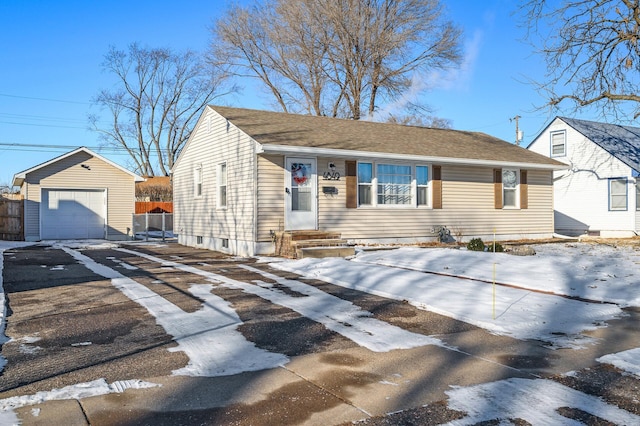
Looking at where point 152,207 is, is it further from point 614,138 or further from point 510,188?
point 614,138

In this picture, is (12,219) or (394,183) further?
(12,219)

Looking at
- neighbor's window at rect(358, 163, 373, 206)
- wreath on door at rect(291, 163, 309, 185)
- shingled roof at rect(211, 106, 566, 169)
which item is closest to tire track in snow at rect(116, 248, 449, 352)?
wreath on door at rect(291, 163, 309, 185)

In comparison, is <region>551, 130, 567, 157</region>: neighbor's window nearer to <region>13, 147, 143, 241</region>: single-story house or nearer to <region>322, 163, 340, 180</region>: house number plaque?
<region>322, 163, 340, 180</region>: house number plaque

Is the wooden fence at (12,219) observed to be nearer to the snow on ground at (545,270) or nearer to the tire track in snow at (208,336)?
the snow on ground at (545,270)

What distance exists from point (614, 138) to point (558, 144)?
2.59 m

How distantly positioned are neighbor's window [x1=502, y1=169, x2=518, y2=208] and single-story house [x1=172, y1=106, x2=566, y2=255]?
35mm

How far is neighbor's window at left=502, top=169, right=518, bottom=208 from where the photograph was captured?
61.4ft

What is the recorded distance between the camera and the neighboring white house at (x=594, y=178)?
22953 millimetres

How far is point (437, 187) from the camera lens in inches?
664

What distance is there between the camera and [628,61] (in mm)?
15820

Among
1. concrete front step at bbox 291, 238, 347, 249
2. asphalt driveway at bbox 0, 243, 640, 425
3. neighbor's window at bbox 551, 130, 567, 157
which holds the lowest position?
asphalt driveway at bbox 0, 243, 640, 425

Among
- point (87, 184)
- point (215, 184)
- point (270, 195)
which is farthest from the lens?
point (87, 184)

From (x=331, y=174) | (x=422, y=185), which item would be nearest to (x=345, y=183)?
(x=331, y=174)

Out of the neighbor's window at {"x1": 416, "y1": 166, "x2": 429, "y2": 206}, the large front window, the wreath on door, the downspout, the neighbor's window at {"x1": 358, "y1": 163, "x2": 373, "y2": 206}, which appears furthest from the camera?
the neighbor's window at {"x1": 416, "y1": 166, "x2": 429, "y2": 206}
